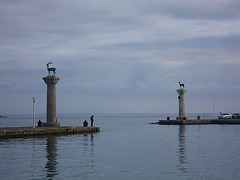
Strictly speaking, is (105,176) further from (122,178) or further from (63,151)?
(63,151)

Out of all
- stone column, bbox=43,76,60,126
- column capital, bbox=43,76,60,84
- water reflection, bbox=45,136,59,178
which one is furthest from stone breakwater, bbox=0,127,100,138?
water reflection, bbox=45,136,59,178

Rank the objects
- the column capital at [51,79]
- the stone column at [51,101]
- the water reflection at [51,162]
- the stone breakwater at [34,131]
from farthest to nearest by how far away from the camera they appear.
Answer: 1. the stone column at [51,101]
2. the column capital at [51,79]
3. the stone breakwater at [34,131]
4. the water reflection at [51,162]

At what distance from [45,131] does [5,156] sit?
2226cm

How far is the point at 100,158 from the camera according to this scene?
2834 centimetres

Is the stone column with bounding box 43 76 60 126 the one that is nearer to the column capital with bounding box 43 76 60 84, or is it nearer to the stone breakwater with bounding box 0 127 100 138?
the column capital with bounding box 43 76 60 84

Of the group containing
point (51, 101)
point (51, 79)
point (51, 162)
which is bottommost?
point (51, 162)

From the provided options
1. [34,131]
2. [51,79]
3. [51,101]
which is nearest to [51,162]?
[34,131]

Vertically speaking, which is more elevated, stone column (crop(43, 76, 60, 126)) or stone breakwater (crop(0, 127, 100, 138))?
stone column (crop(43, 76, 60, 126))

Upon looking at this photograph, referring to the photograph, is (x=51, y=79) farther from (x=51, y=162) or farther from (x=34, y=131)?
(x=51, y=162)

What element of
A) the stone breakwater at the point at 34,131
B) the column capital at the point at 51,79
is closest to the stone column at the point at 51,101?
the column capital at the point at 51,79

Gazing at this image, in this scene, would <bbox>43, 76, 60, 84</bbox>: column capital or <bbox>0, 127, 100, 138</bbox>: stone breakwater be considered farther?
<bbox>43, 76, 60, 84</bbox>: column capital

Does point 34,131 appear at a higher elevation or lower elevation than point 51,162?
higher

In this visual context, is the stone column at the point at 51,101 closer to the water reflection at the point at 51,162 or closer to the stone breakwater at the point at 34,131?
the stone breakwater at the point at 34,131

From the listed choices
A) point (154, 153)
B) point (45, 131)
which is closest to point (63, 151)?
point (154, 153)
